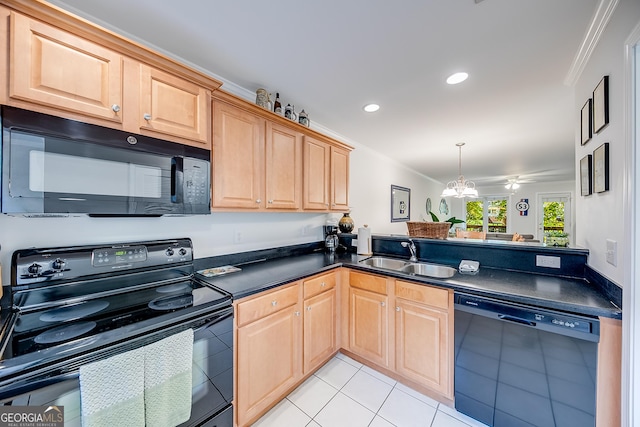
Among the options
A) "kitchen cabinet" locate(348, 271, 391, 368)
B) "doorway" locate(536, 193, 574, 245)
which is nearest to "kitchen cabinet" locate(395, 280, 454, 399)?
"kitchen cabinet" locate(348, 271, 391, 368)

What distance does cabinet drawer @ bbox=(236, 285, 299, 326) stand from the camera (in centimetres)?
144

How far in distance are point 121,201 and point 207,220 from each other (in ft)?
2.30

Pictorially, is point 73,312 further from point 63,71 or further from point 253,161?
point 253,161

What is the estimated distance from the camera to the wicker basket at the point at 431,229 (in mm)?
2320

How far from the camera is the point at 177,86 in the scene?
1399mm

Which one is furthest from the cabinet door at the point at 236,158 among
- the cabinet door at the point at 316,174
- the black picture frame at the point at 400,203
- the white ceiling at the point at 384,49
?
the black picture frame at the point at 400,203

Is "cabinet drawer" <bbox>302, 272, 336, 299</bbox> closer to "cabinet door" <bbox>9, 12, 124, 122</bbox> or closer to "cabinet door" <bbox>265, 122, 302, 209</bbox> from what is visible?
"cabinet door" <bbox>265, 122, 302, 209</bbox>

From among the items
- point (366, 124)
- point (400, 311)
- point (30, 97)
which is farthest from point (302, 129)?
point (400, 311)

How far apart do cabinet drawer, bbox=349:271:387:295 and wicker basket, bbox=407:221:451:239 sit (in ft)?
2.56

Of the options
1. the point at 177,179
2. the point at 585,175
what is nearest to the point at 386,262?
the point at 585,175

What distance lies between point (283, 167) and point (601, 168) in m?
2.06

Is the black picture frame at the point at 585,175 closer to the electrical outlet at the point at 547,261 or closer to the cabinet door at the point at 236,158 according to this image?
the electrical outlet at the point at 547,261

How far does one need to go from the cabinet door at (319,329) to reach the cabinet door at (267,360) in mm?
88

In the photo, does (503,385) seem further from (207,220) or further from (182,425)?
(207,220)
